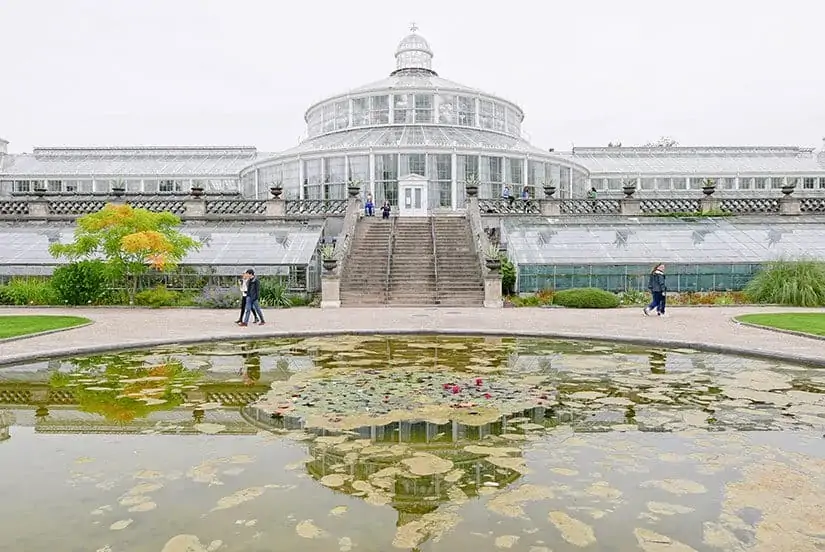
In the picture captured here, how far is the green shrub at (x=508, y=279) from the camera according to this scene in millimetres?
24969

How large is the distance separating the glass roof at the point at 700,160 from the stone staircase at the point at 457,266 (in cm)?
2104

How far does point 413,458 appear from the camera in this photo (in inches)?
232

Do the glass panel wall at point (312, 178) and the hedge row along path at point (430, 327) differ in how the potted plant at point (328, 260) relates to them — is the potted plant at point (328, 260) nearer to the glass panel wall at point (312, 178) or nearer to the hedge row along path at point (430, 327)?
the hedge row along path at point (430, 327)

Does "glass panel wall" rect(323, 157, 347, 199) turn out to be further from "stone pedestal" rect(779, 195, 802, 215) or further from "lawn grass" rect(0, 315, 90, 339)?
"stone pedestal" rect(779, 195, 802, 215)

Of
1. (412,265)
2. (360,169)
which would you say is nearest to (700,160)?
(360,169)

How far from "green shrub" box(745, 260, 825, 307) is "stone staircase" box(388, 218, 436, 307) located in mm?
11645

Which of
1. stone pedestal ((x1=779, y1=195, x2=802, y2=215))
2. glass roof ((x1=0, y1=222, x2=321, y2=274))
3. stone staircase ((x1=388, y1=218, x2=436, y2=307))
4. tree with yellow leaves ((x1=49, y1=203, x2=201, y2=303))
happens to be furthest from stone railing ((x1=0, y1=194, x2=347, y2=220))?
stone pedestal ((x1=779, y1=195, x2=802, y2=215))

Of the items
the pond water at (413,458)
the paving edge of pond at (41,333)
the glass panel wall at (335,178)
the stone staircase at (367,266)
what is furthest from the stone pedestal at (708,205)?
the paving edge of pond at (41,333)

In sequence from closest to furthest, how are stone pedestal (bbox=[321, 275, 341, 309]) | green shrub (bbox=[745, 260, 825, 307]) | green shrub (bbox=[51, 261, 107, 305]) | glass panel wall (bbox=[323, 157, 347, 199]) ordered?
green shrub (bbox=[745, 260, 825, 307]) → stone pedestal (bbox=[321, 275, 341, 309]) → green shrub (bbox=[51, 261, 107, 305]) → glass panel wall (bbox=[323, 157, 347, 199])

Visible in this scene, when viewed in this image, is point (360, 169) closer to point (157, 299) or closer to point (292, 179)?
point (292, 179)

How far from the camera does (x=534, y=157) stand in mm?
37938

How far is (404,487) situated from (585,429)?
250 cm

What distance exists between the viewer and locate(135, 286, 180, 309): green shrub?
23312 mm

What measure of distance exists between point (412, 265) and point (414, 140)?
44.3ft
